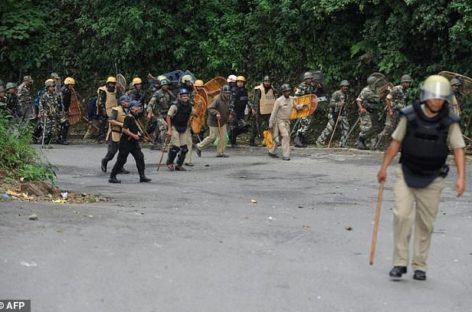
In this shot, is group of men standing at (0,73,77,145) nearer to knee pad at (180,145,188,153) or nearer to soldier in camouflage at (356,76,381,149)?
knee pad at (180,145,188,153)

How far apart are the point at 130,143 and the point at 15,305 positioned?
28.1 feet

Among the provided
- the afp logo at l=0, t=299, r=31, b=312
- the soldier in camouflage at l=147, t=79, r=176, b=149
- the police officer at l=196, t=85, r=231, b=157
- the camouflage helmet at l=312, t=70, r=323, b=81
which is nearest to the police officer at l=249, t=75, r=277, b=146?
the camouflage helmet at l=312, t=70, r=323, b=81

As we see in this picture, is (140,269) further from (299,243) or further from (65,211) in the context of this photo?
(65,211)

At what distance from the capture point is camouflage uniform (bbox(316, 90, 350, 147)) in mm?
20422

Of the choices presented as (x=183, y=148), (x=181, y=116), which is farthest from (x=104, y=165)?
(x=181, y=116)

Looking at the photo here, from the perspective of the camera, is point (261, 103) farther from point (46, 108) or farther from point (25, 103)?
point (25, 103)

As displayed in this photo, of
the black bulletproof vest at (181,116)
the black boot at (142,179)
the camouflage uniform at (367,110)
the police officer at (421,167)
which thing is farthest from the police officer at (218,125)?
the police officer at (421,167)

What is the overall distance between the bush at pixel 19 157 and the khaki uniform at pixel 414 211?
6.48 m

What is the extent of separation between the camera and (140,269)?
729 cm

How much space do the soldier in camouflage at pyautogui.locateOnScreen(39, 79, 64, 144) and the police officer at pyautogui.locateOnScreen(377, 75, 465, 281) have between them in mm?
16162

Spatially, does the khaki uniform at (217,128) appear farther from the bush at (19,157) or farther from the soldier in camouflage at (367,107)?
the bush at (19,157)

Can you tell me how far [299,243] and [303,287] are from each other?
1.86 meters

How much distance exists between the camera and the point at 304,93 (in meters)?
20.8

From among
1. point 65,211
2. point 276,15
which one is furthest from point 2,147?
point 276,15
